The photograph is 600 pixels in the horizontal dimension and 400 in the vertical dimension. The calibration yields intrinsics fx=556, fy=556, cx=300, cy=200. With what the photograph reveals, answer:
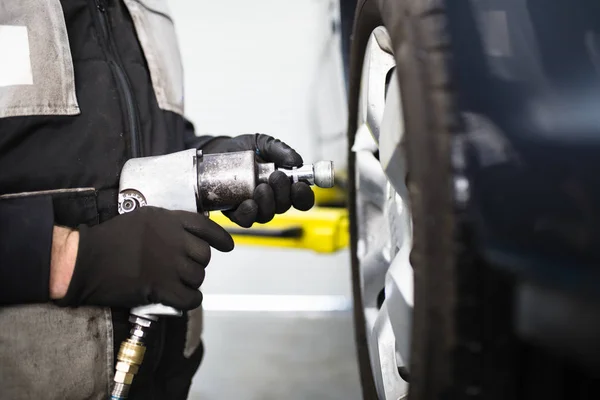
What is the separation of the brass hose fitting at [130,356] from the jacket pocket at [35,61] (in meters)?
0.28

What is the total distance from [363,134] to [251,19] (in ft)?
3.77

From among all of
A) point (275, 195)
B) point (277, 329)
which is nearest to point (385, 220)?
point (275, 195)

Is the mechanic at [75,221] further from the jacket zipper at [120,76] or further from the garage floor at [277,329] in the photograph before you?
the garage floor at [277,329]

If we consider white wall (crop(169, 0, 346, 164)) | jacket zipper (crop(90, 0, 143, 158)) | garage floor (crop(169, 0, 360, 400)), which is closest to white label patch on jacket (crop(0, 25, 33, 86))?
jacket zipper (crop(90, 0, 143, 158))

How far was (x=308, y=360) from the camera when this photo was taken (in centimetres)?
146

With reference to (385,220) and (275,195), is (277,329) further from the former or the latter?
(275,195)

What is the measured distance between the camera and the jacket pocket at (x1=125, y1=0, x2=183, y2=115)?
2.81ft

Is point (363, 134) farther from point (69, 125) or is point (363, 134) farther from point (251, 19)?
point (251, 19)

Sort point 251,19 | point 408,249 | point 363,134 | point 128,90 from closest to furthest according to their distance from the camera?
1. point 408,249
2. point 128,90
3. point 363,134
4. point 251,19

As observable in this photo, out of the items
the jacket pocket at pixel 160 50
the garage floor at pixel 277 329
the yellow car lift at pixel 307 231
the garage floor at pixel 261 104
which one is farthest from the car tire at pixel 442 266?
the garage floor at pixel 261 104

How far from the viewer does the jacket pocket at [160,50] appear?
85 centimetres

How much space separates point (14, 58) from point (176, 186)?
0.24 m

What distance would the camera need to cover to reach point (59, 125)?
69 centimetres

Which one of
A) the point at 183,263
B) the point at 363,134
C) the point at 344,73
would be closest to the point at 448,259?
the point at 183,263
